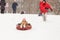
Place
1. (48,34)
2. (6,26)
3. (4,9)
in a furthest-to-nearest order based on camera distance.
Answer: (4,9), (6,26), (48,34)

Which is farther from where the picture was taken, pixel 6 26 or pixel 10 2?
pixel 10 2

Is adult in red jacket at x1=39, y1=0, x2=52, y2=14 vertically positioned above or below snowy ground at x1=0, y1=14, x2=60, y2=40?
above

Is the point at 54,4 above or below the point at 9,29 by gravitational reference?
above

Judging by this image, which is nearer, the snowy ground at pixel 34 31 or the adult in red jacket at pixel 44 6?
the snowy ground at pixel 34 31

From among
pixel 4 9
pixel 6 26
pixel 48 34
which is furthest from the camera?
pixel 4 9

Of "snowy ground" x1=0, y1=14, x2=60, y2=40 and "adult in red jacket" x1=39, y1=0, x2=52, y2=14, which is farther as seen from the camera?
"adult in red jacket" x1=39, y1=0, x2=52, y2=14

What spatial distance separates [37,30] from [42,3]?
0.62 feet

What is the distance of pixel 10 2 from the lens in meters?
1.29

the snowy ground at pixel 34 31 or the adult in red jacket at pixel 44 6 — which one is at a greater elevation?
the adult in red jacket at pixel 44 6

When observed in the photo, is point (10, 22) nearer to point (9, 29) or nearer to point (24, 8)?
point (9, 29)

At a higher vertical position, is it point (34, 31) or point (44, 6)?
point (44, 6)

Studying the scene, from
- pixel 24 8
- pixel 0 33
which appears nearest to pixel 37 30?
pixel 0 33

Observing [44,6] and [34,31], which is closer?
[34,31]

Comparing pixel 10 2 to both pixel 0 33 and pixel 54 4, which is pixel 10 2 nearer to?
pixel 54 4
